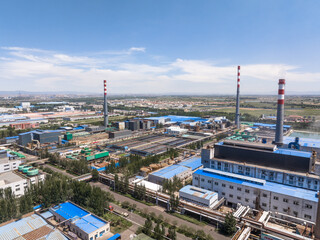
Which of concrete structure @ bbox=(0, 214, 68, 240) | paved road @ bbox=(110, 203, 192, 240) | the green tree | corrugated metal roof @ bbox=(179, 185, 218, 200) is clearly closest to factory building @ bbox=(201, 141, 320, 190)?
corrugated metal roof @ bbox=(179, 185, 218, 200)

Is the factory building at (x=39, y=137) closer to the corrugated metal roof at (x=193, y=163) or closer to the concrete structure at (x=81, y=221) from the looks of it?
the corrugated metal roof at (x=193, y=163)

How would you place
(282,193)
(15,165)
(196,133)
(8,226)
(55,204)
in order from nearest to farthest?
1. (8,226)
2. (282,193)
3. (55,204)
4. (15,165)
5. (196,133)

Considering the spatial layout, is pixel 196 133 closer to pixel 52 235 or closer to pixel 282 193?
pixel 282 193

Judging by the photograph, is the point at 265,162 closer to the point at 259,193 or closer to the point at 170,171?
the point at 259,193

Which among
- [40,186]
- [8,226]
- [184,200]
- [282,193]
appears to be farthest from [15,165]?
[282,193]

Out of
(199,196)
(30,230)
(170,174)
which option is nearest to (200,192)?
(199,196)

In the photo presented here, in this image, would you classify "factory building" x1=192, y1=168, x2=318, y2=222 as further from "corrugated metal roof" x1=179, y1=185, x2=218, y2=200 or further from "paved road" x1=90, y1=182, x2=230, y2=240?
"paved road" x1=90, y1=182, x2=230, y2=240
